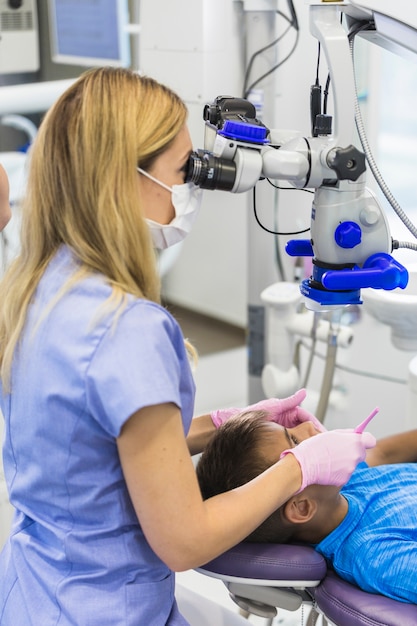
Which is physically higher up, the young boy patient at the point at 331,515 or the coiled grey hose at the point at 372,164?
the coiled grey hose at the point at 372,164

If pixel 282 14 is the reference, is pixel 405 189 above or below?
below

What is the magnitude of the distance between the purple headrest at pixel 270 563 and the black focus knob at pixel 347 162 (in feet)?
1.87

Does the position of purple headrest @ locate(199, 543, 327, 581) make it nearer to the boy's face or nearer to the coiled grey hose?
the boy's face

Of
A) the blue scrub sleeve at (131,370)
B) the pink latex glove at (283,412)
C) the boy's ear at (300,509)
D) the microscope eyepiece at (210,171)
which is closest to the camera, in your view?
the blue scrub sleeve at (131,370)

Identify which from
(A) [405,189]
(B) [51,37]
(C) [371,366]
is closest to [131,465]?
(C) [371,366]

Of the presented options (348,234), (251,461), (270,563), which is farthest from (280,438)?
(348,234)

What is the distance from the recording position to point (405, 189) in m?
2.74

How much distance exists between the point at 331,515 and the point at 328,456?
0.60 feet

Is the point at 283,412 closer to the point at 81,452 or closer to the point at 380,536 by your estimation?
the point at 380,536

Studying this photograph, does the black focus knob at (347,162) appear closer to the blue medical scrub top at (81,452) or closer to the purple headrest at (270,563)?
the blue medical scrub top at (81,452)

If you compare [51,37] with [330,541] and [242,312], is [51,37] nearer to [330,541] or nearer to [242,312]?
[242,312]

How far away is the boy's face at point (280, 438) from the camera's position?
1.37 meters

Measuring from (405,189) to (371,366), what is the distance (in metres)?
0.69

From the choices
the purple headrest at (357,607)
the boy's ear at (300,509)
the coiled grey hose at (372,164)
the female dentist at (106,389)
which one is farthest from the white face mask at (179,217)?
the purple headrest at (357,607)
